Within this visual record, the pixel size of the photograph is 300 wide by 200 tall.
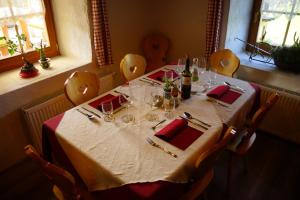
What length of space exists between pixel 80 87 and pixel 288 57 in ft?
6.52

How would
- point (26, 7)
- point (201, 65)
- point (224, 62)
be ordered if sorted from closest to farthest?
1. point (201, 65)
2. point (26, 7)
3. point (224, 62)

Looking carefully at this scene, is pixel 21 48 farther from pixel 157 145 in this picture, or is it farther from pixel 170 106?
pixel 157 145

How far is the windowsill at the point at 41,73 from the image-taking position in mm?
2092

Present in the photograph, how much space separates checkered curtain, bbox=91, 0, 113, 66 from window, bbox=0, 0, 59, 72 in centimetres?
50

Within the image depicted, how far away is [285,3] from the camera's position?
2547 millimetres

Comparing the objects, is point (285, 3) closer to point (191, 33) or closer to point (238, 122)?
point (191, 33)

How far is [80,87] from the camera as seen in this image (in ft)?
6.48

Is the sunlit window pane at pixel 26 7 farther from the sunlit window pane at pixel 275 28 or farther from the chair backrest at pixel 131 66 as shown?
the sunlit window pane at pixel 275 28

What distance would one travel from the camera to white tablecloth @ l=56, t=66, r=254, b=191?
4.12ft

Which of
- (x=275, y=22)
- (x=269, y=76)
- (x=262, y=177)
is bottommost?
(x=262, y=177)

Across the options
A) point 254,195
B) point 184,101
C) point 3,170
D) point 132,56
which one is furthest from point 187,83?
point 3,170

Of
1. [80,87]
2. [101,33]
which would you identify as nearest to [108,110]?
[80,87]

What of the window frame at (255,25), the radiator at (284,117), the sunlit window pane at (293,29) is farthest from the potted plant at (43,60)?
the sunlit window pane at (293,29)

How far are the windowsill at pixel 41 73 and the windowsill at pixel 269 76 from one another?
1.64 m
